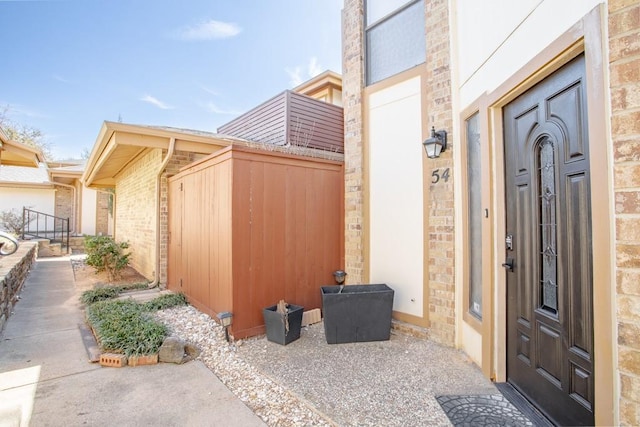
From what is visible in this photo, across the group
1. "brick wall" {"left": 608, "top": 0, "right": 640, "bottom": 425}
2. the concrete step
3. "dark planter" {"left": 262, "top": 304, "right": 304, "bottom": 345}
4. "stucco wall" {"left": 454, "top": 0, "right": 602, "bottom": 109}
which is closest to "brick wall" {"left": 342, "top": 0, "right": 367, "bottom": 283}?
"dark planter" {"left": 262, "top": 304, "right": 304, "bottom": 345}

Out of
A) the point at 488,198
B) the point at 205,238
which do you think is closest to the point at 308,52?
the point at 205,238

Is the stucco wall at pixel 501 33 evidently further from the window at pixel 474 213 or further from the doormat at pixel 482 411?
the doormat at pixel 482 411

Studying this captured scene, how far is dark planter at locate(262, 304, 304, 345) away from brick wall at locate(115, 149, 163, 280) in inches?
139

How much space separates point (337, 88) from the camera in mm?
8570

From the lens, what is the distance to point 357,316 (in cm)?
371

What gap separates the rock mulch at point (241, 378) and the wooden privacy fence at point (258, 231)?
27 cm

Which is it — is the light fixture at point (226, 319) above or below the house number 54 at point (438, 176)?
below

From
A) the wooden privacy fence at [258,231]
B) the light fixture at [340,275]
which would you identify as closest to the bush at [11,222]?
the wooden privacy fence at [258,231]

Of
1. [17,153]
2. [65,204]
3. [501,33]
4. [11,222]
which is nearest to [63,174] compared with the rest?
[11,222]

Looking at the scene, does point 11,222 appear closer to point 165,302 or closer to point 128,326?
point 165,302

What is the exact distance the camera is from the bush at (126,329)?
3.34 metres

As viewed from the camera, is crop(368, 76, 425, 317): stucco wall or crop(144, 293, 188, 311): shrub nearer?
crop(368, 76, 425, 317): stucco wall

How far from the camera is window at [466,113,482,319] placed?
3.15 metres

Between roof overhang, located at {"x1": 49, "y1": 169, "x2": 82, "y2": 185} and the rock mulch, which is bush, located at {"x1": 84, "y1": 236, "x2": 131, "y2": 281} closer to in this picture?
the rock mulch
